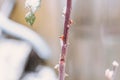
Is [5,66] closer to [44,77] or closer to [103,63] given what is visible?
[44,77]

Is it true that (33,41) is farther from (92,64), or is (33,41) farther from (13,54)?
(92,64)

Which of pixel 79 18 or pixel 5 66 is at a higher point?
pixel 79 18

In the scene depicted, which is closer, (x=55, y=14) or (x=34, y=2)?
(x=34, y=2)

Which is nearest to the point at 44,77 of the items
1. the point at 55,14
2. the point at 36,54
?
the point at 36,54

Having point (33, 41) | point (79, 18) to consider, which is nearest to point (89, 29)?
point (79, 18)

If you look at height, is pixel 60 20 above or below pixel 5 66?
above

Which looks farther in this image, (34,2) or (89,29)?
(89,29)
